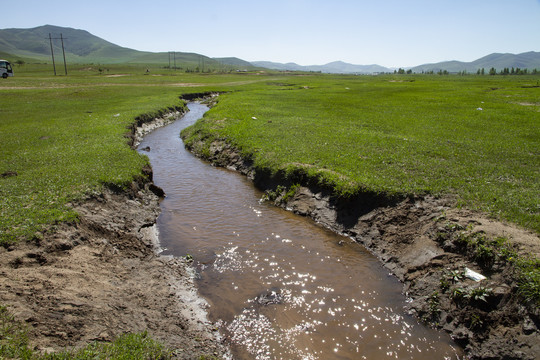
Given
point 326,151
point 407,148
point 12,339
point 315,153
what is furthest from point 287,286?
point 407,148

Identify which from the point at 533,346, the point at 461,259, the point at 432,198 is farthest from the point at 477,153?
the point at 533,346

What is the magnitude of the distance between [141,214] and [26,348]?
8963 mm

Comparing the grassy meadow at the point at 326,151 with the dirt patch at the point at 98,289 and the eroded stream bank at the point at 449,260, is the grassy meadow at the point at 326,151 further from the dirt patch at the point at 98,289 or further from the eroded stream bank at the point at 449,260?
the dirt patch at the point at 98,289

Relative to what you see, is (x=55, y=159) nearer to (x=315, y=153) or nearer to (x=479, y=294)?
(x=315, y=153)

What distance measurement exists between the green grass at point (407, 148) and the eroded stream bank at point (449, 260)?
0.94m

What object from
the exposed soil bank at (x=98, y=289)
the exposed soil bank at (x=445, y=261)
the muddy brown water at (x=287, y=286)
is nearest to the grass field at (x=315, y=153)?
the exposed soil bank at (x=98, y=289)

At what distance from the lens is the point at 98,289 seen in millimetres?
8516

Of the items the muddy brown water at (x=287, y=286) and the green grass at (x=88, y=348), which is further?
the muddy brown water at (x=287, y=286)

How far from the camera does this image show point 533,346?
7207 millimetres

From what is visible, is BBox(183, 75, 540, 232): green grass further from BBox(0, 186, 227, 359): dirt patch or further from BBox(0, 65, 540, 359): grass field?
BBox(0, 186, 227, 359): dirt patch

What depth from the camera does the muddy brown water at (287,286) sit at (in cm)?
840

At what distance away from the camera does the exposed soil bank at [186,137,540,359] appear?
26.0ft

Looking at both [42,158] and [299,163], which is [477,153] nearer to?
[299,163]

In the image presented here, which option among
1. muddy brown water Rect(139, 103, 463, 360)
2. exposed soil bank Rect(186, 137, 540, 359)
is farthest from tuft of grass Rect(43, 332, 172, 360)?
exposed soil bank Rect(186, 137, 540, 359)
